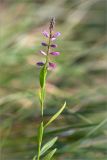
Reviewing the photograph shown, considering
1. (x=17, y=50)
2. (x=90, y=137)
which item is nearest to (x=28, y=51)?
(x=17, y=50)

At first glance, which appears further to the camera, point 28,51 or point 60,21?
point 60,21

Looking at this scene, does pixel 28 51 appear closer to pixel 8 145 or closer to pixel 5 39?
pixel 5 39

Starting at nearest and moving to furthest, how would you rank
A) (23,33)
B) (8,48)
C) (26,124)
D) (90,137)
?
1. (90,137)
2. (26,124)
3. (8,48)
4. (23,33)

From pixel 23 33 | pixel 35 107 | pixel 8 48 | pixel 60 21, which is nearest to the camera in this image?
pixel 35 107

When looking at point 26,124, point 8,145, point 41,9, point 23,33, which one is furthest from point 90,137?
point 41,9

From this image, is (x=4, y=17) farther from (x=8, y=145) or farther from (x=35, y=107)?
(x=8, y=145)

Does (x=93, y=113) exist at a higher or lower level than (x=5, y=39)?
lower
